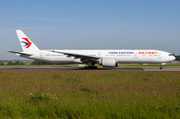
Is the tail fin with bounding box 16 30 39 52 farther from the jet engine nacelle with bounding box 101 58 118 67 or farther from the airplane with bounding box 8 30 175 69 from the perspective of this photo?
the jet engine nacelle with bounding box 101 58 118 67

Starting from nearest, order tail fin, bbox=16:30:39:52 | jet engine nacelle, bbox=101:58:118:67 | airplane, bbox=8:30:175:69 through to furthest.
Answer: jet engine nacelle, bbox=101:58:118:67
airplane, bbox=8:30:175:69
tail fin, bbox=16:30:39:52

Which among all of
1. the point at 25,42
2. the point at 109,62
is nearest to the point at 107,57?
the point at 109,62

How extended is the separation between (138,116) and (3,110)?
4.56m

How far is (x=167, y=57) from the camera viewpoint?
3281 centimetres

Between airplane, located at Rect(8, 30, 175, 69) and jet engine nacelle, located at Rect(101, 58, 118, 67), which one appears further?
airplane, located at Rect(8, 30, 175, 69)

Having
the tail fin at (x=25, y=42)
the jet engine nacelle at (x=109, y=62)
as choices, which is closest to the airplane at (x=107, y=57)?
the jet engine nacelle at (x=109, y=62)

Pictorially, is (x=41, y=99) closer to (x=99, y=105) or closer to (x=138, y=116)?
(x=99, y=105)

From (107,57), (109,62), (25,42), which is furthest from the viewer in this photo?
(25,42)

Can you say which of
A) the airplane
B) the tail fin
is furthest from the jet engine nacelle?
the tail fin

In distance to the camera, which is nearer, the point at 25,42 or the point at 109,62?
the point at 109,62

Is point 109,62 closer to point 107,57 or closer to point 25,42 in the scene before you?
point 107,57

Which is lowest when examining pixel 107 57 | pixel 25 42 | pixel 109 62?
pixel 109 62

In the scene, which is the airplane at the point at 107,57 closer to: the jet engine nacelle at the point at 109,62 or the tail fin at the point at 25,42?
the jet engine nacelle at the point at 109,62

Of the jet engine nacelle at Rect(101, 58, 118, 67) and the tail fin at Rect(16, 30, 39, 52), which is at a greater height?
the tail fin at Rect(16, 30, 39, 52)
